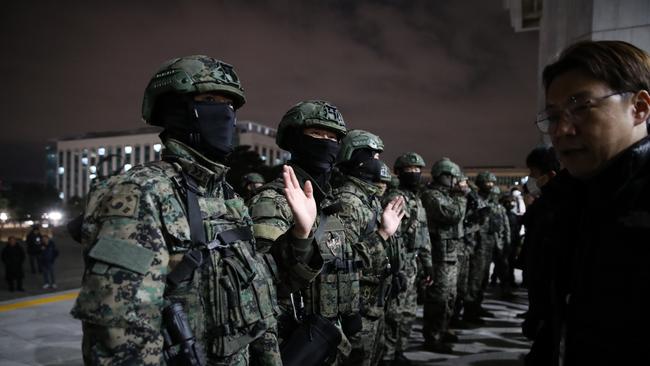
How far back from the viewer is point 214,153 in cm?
216

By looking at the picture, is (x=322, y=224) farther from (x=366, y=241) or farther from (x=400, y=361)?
(x=400, y=361)

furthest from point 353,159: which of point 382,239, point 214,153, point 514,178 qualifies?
point 514,178

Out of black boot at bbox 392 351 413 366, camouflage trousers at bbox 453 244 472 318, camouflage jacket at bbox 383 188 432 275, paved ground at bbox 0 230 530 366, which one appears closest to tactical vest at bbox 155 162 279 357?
camouflage jacket at bbox 383 188 432 275

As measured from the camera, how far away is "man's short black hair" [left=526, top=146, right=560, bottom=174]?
425 centimetres

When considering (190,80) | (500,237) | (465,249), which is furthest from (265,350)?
(500,237)

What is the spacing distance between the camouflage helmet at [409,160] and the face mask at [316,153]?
357 cm

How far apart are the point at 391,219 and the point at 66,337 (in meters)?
5.76

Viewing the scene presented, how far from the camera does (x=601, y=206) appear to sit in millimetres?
1296

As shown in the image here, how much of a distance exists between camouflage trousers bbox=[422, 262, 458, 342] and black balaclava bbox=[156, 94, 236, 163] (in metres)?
5.35

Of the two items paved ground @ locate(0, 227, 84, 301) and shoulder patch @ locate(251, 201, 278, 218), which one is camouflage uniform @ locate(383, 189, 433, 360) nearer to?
shoulder patch @ locate(251, 201, 278, 218)

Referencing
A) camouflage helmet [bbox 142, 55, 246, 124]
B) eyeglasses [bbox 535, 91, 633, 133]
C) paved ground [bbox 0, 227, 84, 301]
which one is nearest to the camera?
eyeglasses [bbox 535, 91, 633, 133]

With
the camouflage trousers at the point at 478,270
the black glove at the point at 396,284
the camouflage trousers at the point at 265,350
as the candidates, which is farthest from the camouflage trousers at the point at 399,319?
the camouflage trousers at the point at 265,350

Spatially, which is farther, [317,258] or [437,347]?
[437,347]

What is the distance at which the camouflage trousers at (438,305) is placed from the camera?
6.51 m
